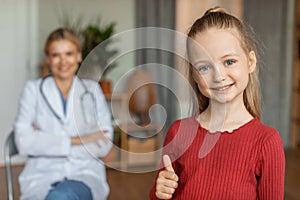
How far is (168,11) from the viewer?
4027 millimetres

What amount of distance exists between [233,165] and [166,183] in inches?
5.4

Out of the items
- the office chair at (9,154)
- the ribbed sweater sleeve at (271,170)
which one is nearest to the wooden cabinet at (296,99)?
the office chair at (9,154)

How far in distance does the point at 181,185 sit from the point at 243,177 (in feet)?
0.41

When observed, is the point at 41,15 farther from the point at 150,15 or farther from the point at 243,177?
the point at 243,177

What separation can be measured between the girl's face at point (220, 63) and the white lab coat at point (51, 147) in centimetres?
74

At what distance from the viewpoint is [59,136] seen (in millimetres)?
1661

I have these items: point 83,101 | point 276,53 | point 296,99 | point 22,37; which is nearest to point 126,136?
point 83,101

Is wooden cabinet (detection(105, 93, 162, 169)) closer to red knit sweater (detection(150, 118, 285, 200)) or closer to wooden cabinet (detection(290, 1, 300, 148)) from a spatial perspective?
red knit sweater (detection(150, 118, 285, 200))

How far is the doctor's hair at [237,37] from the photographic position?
2.71ft

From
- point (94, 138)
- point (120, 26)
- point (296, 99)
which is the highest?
point (120, 26)

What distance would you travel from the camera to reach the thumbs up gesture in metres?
0.78

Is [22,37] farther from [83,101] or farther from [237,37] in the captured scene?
[237,37]

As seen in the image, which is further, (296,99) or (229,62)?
(296,99)

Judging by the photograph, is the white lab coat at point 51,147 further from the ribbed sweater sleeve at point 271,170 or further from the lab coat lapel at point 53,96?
the ribbed sweater sleeve at point 271,170
